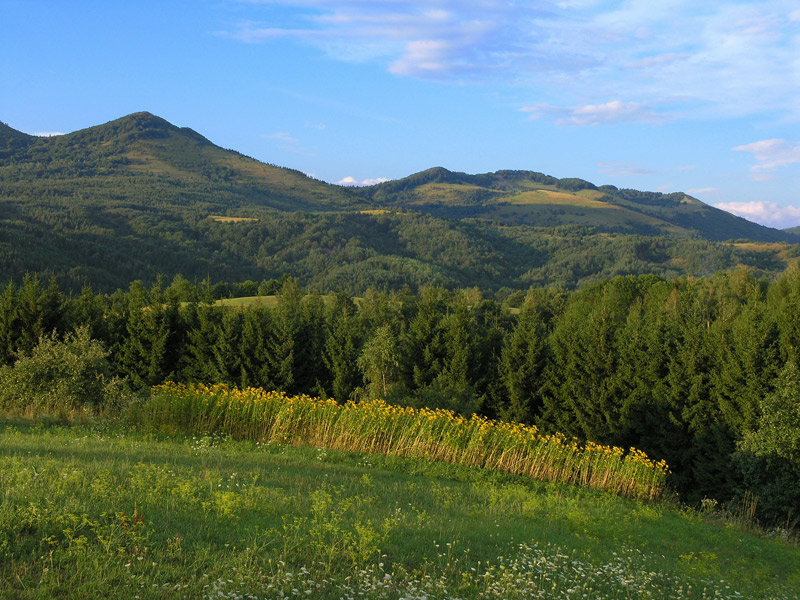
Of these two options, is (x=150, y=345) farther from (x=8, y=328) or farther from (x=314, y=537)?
(x=314, y=537)

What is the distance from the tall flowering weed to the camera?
11.5m

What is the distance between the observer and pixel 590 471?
12102mm

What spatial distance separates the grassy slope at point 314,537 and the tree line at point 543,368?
913 cm

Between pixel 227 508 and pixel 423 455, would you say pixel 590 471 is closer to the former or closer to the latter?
pixel 423 455

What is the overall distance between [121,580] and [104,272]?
120m

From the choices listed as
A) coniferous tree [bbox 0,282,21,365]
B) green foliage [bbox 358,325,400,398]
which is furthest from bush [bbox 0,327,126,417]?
green foliage [bbox 358,325,400,398]

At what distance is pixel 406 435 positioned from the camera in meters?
11.7

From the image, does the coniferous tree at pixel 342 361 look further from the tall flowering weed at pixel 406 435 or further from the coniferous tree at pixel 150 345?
the tall flowering weed at pixel 406 435

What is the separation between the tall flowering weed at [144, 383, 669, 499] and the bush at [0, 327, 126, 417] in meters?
2.65

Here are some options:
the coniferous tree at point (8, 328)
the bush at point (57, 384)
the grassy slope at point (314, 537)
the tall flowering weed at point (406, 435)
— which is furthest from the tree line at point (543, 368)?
the grassy slope at point (314, 537)

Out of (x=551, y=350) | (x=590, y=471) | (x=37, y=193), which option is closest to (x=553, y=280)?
Result: (x=551, y=350)

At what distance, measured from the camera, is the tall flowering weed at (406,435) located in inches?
455

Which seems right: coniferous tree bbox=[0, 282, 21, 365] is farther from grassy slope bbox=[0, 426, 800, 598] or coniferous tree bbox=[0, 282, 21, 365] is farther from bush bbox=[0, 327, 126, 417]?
grassy slope bbox=[0, 426, 800, 598]

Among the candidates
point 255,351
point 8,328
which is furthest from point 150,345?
point 8,328
